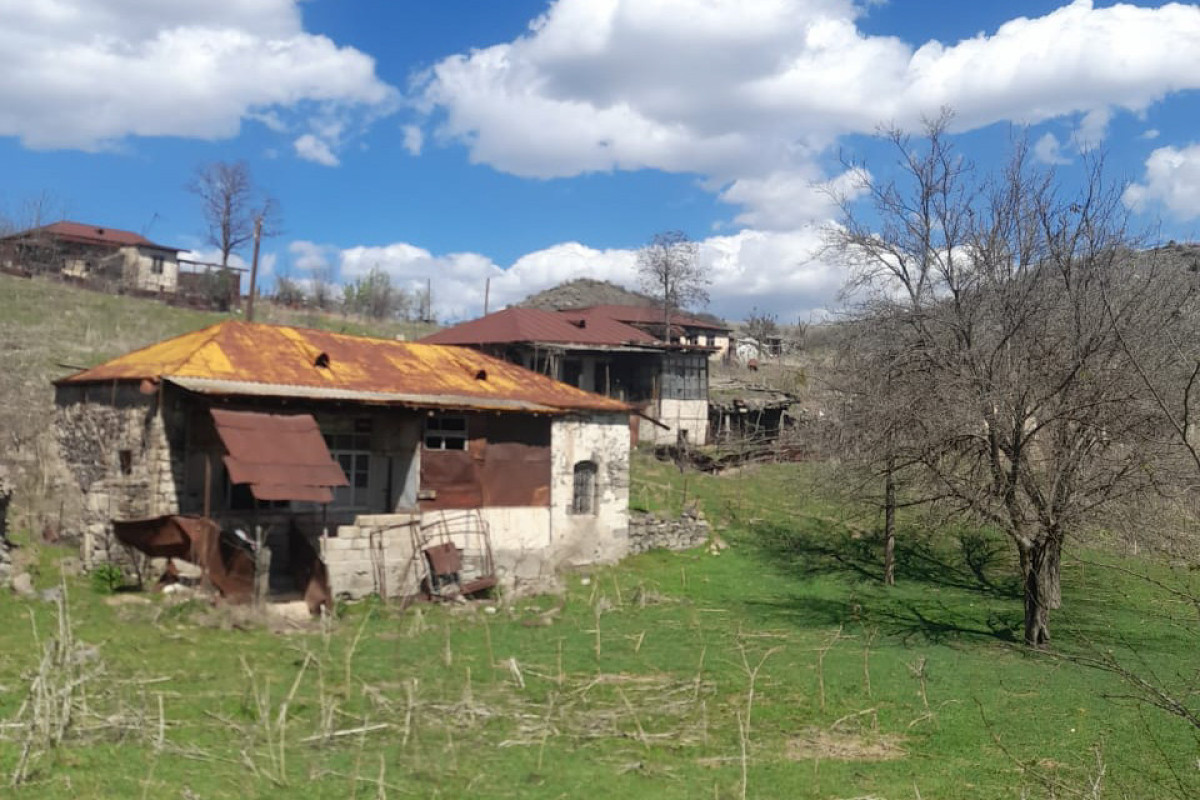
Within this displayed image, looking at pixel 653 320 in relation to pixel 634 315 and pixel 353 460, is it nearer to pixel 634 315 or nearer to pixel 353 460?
pixel 634 315

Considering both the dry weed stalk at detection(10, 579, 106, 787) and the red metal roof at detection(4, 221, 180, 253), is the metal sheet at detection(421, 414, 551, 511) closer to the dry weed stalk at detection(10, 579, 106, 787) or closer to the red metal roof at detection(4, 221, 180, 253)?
the dry weed stalk at detection(10, 579, 106, 787)

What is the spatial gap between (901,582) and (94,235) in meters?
57.3

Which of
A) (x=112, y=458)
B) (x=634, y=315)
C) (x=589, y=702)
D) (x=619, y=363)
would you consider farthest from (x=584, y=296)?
(x=589, y=702)

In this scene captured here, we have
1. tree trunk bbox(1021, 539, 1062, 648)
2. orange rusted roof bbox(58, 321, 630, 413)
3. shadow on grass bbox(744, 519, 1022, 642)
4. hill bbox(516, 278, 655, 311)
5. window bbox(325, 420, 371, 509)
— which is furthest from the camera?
hill bbox(516, 278, 655, 311)

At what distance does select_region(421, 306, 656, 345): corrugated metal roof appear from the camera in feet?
130

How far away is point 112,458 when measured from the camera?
19.9 meters

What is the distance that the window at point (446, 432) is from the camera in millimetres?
21734

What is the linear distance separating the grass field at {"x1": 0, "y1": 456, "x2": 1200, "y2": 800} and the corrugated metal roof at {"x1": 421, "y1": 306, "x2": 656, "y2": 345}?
65.8 feet

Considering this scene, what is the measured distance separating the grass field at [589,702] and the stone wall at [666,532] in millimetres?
4270

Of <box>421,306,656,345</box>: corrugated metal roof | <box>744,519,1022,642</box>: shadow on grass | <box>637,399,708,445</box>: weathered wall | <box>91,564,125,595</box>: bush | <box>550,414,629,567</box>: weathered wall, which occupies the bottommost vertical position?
<box>744,519,1022,642</box>: shadow on grass

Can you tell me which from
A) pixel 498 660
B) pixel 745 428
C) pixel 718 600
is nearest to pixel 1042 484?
pixel 718 600

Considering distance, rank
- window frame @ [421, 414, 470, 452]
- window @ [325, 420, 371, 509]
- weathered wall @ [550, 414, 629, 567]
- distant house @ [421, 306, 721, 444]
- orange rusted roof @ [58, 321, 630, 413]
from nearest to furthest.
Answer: orange rusted roof @ [58, 321, 630, 413] < window @ [325, 420, 371, 509] < window frame @ [421, 414, 470, 452] < weathered wall @ [550, 414, 629, 567] < distant house @ [421, 306, 721, 444]

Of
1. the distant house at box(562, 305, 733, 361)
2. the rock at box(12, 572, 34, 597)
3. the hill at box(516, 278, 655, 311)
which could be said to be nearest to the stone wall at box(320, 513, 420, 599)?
the rock at box(12, 572, 34, 597)

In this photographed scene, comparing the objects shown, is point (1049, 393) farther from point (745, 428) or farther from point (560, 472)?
point (745, 428)
